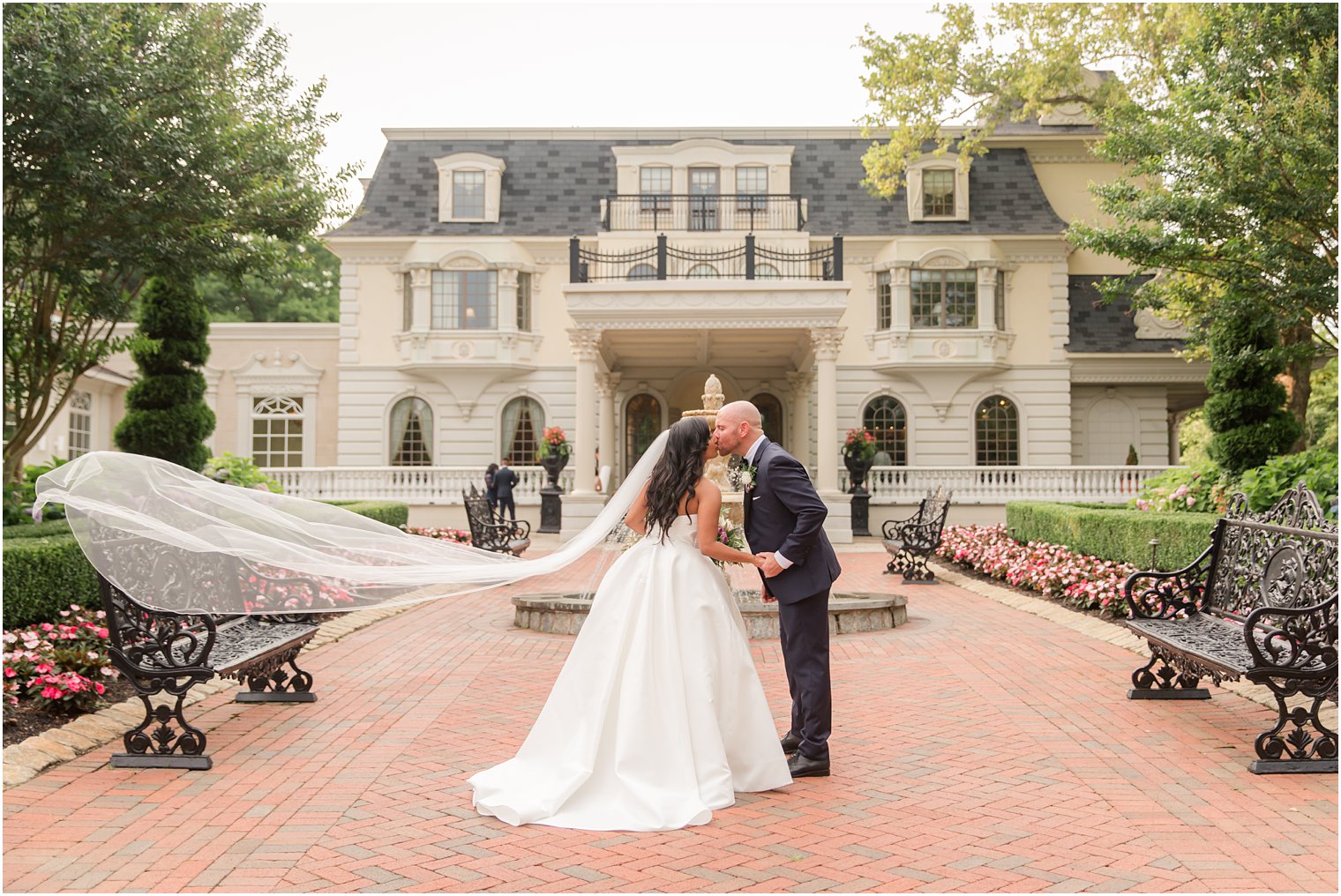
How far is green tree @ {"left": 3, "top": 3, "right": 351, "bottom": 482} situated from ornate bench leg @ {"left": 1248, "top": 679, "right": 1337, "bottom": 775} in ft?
35.3

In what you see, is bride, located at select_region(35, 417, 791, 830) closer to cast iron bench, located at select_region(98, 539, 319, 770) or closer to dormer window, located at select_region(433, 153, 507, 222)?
cast iron bench, located at select_region(98, 539, 319, 770)

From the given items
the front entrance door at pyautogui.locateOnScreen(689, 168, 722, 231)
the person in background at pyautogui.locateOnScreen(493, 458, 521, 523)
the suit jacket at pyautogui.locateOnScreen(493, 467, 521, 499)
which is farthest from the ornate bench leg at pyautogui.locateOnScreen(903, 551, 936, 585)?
the front entrance door at pyautogui.locateOnScreen(689, 168, 722, 231)

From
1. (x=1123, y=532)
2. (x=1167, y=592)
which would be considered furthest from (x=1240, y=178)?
(x=1167, y=592)

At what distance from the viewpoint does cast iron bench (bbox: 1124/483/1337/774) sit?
570 centimetres

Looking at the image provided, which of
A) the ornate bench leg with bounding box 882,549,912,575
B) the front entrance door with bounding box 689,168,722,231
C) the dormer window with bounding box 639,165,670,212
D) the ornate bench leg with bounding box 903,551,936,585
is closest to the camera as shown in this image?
the ornate bench leg with bounding box 903,551,936,585

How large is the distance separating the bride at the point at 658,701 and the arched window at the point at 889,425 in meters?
24.0

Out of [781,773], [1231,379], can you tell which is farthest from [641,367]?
[781,773]

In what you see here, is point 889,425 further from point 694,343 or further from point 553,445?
point 553,445

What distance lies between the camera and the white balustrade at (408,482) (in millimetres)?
25703

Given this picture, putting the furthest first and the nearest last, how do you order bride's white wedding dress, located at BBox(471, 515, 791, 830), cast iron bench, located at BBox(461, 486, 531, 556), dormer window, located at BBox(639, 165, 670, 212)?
dormer window, located at BBox(639, 165, 670, 212) → cast iron bench, located at BBox(461, 486, 531, 556) → bride's white wedding dress, located at BBox(471, 515, 791, 830)

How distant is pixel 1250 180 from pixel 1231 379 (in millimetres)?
3180

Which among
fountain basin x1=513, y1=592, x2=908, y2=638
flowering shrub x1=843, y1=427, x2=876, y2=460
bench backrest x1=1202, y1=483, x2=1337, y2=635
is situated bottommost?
fountain basin x1=513, y1=592, x2=908, y2=638

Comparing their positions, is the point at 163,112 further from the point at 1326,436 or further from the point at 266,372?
the point at 1326,436

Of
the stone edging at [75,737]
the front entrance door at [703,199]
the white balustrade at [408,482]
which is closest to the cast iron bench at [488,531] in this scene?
the stone edging at [75,737]
